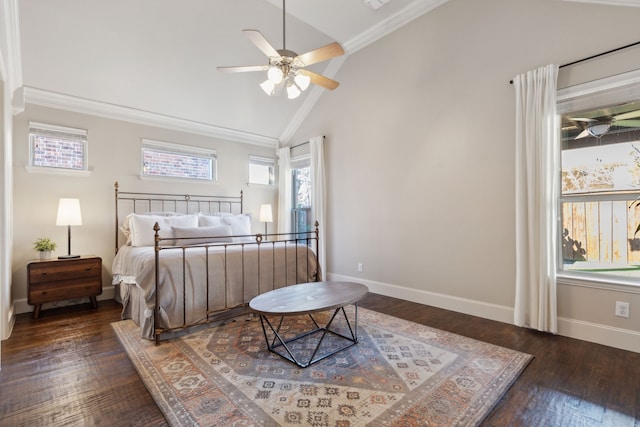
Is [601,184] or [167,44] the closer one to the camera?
[601,184]

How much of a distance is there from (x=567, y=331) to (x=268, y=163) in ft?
16.3

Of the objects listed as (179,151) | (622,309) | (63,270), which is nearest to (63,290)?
(63,270)

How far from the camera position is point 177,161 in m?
4.79

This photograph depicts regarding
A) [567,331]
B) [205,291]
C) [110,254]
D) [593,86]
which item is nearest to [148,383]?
[205,291]

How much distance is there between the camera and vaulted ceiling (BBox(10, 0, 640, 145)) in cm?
314

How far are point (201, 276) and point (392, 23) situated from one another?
380cm

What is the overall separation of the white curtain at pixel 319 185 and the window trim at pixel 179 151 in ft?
5.47

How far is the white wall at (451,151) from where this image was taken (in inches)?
107

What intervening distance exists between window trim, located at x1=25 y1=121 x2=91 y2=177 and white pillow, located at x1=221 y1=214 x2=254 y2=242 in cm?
183

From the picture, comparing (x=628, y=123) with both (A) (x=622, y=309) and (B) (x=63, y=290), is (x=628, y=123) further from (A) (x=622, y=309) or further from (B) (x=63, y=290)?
(B) (x=63, y=290)

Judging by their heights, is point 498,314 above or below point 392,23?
below

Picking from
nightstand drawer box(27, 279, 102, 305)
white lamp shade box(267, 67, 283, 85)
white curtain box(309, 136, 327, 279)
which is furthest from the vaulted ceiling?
nightstand drawer box(27, 279, 102, 305)

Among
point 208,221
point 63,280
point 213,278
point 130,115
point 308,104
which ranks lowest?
point 63,280

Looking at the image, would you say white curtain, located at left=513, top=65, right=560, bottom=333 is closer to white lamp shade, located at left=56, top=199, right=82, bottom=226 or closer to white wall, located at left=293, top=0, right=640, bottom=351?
white wall, located at left=293, top=0, right=640, bottom=351
